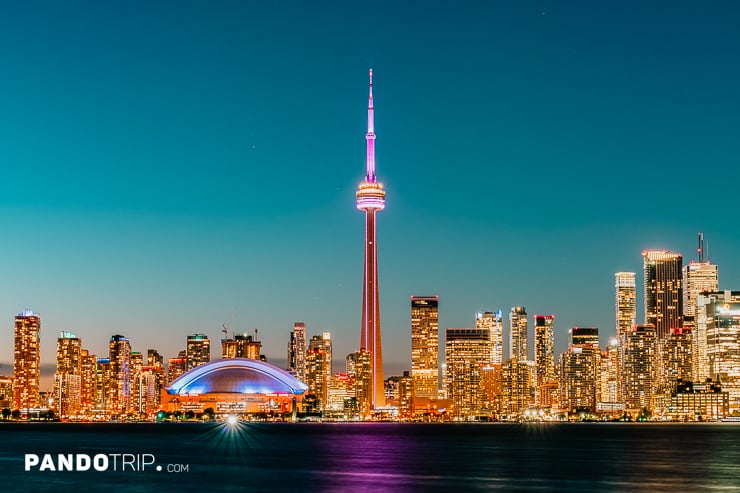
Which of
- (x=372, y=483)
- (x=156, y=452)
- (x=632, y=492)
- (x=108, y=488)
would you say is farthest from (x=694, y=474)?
(x=156, y=452)

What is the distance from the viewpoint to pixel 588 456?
13838 centimetres

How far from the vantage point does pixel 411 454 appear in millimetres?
140000

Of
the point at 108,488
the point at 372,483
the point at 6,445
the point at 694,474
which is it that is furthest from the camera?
the point at 6,445

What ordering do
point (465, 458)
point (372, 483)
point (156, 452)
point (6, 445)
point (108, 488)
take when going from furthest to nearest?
1. point (6, 445)
2. point (156, 452)
3. point (465, 458)
4. point (372, 483)
5. point (108, 488)

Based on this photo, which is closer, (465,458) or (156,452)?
(465,458)

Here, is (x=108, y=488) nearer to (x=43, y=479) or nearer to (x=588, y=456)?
(x=43, y=479)

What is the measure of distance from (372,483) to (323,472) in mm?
15795
